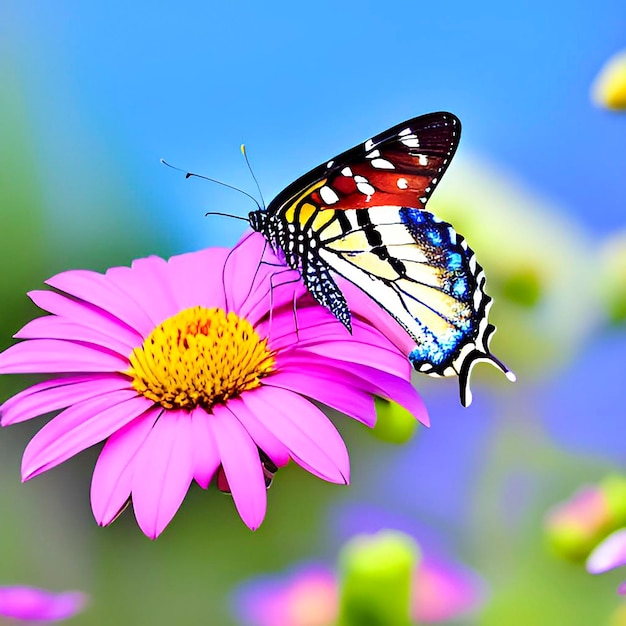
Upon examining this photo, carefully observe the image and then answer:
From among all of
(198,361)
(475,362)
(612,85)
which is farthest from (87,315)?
(612,85)

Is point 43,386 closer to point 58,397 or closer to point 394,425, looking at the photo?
point 58,397

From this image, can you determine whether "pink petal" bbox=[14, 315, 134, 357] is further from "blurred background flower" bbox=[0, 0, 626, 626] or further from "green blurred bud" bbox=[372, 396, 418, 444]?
"green blurred bud" bbox=[372, 396, 418, 444]

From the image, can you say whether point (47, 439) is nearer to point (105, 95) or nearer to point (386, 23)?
point (105, 95)

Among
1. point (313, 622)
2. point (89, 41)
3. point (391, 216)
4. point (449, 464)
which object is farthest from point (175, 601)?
point (89, 41)

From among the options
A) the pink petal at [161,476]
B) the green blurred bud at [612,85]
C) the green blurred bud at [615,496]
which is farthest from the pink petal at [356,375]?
the green blurred bud at [612,85]

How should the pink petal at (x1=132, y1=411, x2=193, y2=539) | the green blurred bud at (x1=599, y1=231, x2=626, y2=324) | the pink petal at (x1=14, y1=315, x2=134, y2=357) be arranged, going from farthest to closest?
the green blurred bud at (x1=599, y1=231, x2=626, y2=324)
the pink petal at (x1=14, y1=315, x2=134, y2=357)
the pink petal at (x1=132, y1=411, x2=193, y2=539)

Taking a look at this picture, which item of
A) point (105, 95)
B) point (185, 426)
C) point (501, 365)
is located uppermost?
point (105, 95)

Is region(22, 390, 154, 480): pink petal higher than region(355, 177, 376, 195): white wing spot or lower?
lower

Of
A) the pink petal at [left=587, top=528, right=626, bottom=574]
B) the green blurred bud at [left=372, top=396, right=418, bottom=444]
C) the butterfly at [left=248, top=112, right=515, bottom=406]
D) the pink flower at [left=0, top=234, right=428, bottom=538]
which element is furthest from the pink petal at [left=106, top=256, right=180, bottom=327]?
the pink petal at [left=587, top=528, right=626, bottom=574]
